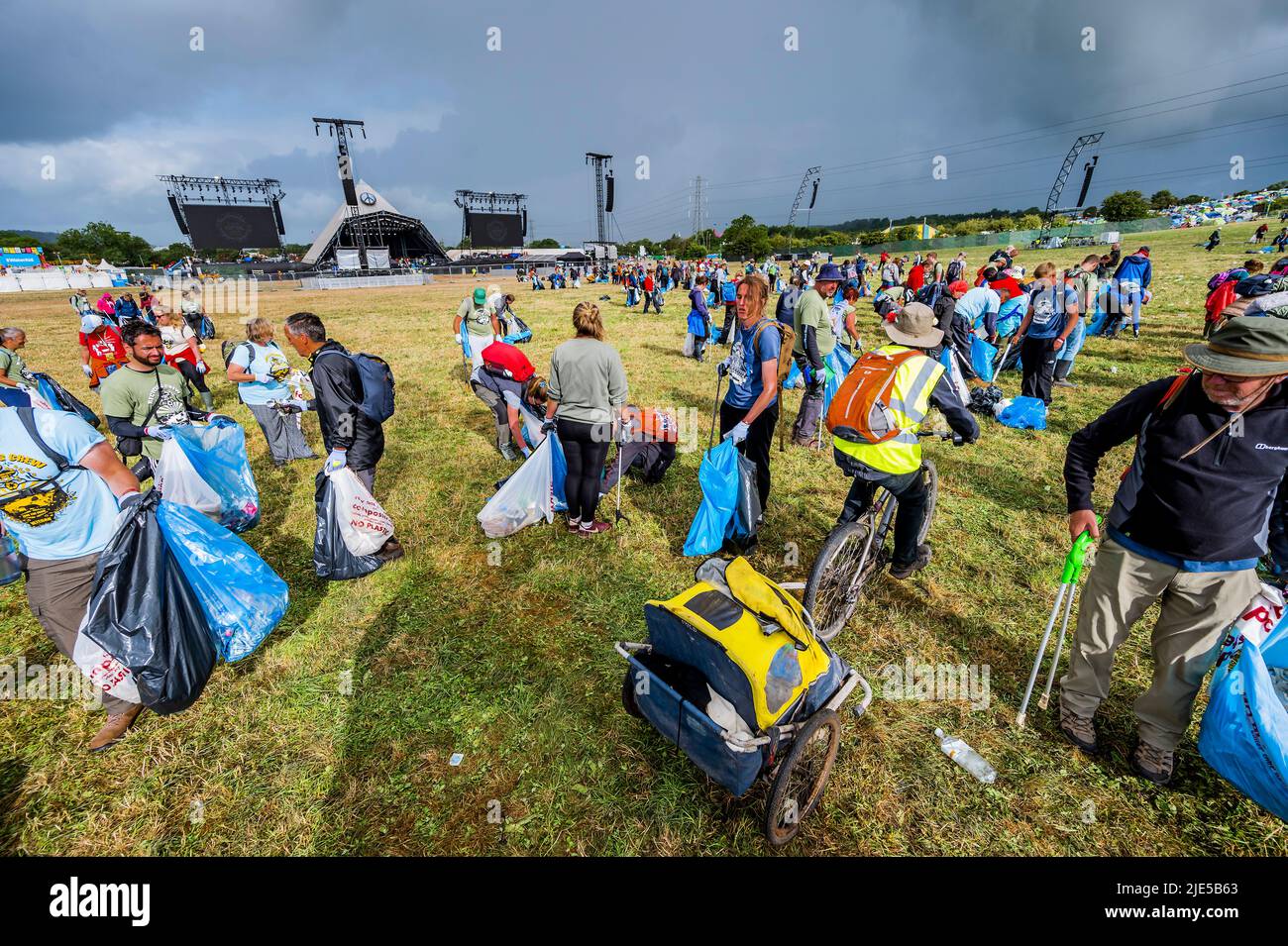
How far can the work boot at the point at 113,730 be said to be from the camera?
9.67 ft

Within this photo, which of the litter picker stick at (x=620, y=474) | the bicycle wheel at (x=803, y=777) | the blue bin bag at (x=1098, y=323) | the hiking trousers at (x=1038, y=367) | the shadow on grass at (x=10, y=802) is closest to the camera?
the bicycle wheel at (x=803, y=777)

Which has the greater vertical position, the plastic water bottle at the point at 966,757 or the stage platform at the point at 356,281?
the stage platform at the point at 356,281

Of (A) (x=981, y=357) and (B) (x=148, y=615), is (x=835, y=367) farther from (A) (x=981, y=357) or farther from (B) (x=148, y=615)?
(B) (x=148, y=615)

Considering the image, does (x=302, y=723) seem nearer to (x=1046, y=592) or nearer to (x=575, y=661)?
(x=575, y=661)

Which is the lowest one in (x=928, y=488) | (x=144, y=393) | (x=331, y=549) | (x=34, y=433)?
(x=331, y=549)

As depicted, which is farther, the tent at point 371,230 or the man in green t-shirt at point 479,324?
the tent at point 371,230

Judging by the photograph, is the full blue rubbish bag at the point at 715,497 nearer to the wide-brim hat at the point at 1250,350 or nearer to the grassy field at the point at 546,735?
the grassy field at the point at 546,735

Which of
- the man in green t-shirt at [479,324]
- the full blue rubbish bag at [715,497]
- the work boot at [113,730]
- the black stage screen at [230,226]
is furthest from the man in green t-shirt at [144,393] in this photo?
the black stage screen at [230,226]

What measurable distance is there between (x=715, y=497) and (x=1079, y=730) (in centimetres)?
258

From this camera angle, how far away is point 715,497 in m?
4.20

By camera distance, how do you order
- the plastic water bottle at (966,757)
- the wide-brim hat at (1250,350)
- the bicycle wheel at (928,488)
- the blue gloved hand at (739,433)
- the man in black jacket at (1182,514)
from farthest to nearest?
the blue gloved hand at (739,433), the bicycle wheel at (928,488), the plastic water bottle at (966,757), the man in black jacket at (1182,514), the wide-brim hat at (1250,350)

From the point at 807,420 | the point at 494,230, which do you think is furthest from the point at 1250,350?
the point at 494,230

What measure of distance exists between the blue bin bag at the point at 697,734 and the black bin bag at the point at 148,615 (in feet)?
7.66
